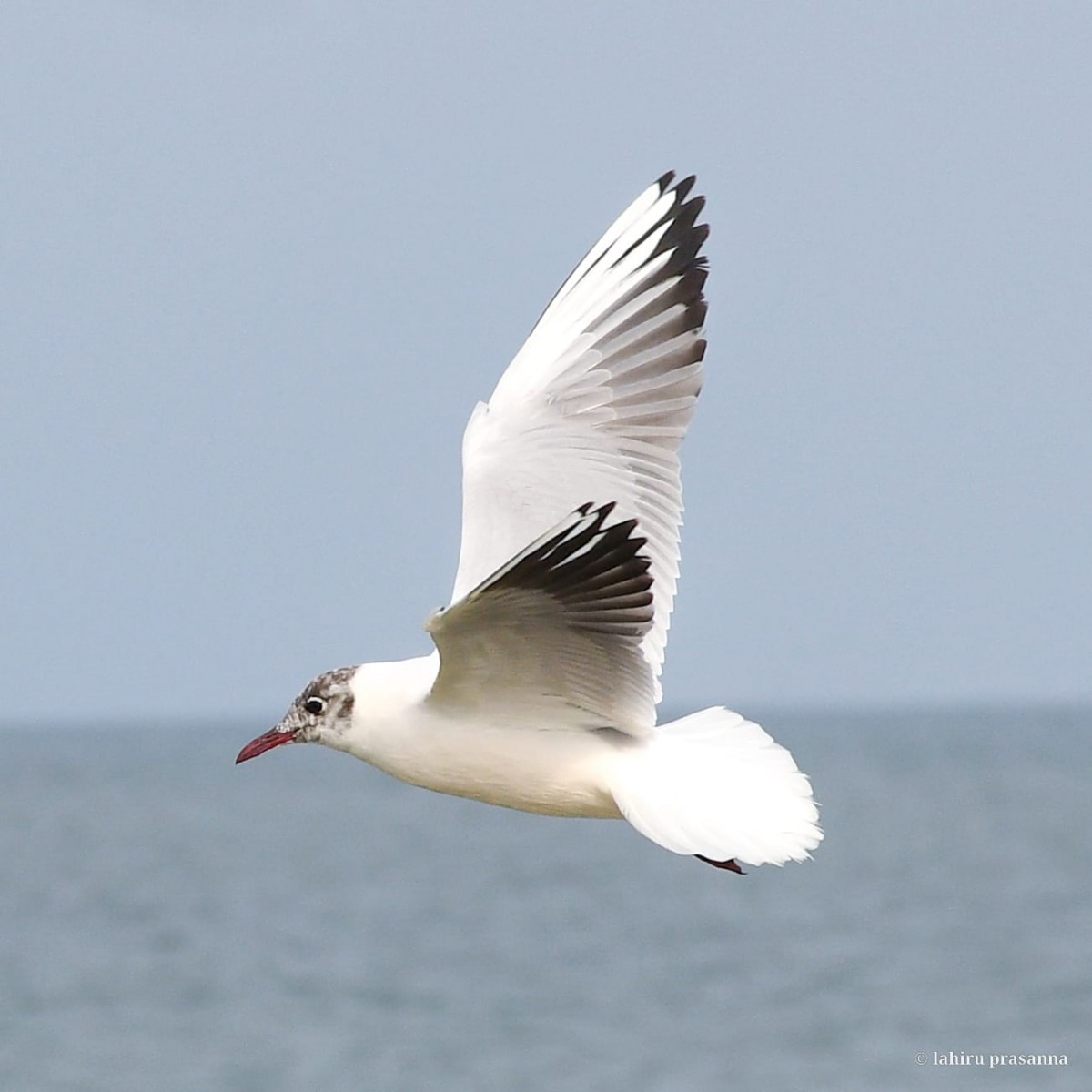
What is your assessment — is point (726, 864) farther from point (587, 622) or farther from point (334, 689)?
point (334, 689)

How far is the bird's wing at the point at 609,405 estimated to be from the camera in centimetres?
657

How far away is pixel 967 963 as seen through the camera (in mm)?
26594

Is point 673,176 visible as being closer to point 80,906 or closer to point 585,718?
point 585,718

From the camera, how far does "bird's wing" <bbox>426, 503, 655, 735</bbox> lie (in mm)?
5223

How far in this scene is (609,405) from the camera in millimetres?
6809

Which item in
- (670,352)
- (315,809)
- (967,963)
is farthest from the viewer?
(315,809)

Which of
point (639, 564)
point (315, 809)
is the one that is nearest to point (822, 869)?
point (315, 809)

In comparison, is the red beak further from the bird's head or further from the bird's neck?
the bird's neck

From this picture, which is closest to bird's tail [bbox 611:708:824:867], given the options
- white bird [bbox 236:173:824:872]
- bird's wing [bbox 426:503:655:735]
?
white bird [bbox 236:173:824:872]

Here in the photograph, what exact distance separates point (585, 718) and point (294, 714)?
2.31 ft

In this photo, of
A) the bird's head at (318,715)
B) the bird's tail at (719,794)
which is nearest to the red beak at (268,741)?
the bird's head at (318,715)

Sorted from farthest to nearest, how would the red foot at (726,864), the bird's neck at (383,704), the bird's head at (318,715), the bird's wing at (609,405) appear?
the bird's wing at (609,405) → the bird's head at (318,715) → the bird's neck at (383,704) → the red foot at (726,864)

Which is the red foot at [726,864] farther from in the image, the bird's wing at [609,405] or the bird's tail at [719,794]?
the bird's wing at [609,405]

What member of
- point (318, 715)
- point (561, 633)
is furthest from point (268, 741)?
point (561, 633)
